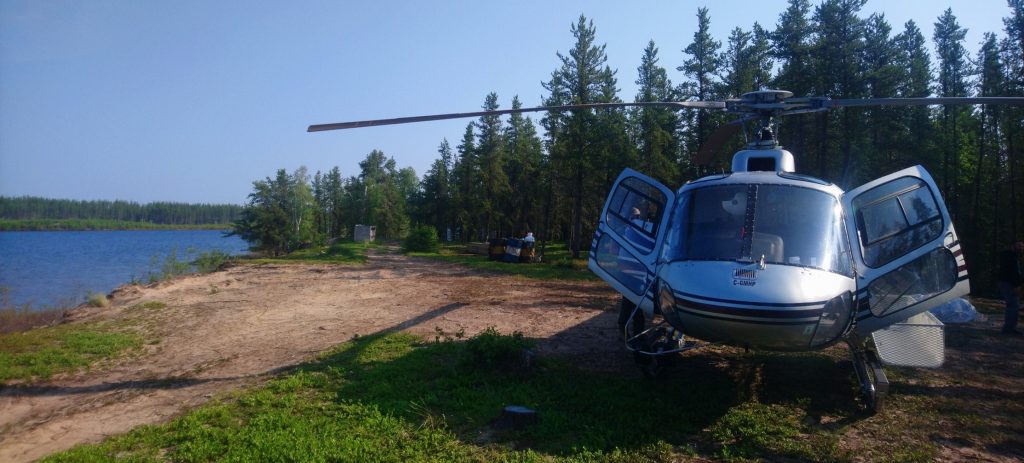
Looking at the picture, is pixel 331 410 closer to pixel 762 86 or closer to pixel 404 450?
pixel 404 450

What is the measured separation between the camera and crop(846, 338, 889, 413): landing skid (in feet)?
18.5

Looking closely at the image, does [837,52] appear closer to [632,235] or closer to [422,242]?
[632,235]

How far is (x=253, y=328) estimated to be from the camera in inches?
399

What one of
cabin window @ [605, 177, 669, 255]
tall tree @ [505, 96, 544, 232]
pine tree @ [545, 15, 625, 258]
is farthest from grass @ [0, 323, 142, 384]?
tall tree @ [505, 96, 544, 232]

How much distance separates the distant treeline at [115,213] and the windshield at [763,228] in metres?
76.3

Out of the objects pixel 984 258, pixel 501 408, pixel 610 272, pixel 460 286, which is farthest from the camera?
pixel 984 258

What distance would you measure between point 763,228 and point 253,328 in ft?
27.6

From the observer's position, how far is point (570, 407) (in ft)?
19.1

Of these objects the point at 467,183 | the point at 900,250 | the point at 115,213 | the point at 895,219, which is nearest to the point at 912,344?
the point at 900,250

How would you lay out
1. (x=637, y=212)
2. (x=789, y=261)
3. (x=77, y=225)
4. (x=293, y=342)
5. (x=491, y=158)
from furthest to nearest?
1. (x=77, y=225)
2. (x=491, y=158)
3. (x=293, y=342)
4. (x=637, y=212)
5. (x=789, y=261)

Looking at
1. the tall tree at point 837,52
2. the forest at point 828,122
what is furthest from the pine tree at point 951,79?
the tall tree at point 837,52

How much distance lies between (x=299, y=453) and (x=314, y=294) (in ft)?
33.2

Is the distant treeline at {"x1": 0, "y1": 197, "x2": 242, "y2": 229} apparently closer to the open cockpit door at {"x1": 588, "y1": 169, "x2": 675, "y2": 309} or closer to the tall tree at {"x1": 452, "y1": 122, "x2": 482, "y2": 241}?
the tall tree at {"x1": 452, "y1": 122, "x2": 482, "y2": 241}

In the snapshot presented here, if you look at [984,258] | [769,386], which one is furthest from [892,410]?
[984,258]
